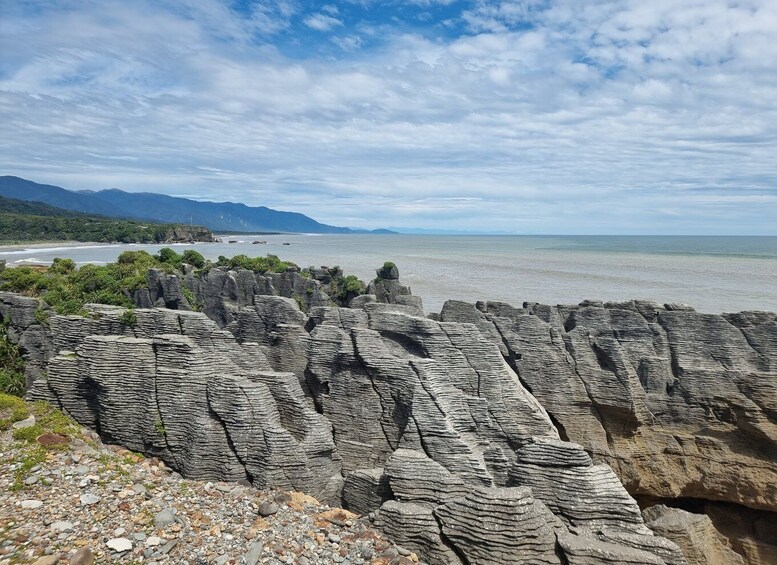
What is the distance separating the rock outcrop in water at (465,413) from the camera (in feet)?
34.7

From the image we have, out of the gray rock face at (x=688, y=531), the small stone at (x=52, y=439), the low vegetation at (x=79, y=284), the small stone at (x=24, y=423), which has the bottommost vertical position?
the gray rock face at (x=688, y=531)

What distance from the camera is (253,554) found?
9156 mm

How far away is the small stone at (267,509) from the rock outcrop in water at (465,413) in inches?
46.4

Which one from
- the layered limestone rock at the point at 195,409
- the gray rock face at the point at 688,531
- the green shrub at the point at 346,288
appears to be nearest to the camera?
the layered limestone rock at the point at 195,409

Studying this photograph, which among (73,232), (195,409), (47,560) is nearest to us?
(47,560)

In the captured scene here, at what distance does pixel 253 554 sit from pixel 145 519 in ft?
7.30

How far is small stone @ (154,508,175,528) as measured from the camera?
9484 millimetres

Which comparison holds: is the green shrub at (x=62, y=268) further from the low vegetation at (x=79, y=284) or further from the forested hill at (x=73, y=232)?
the forested hill at (x=73, y=232)

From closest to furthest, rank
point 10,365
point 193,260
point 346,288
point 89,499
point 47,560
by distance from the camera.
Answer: point 47,560 → point 89,499 → point 10,365 → point 346,288 → point 193,260

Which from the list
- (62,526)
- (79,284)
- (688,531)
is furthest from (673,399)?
(79,284)

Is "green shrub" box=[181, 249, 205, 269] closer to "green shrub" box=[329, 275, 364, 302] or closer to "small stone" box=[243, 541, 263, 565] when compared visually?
"green shrub" box=[329, 275, 364, 302]

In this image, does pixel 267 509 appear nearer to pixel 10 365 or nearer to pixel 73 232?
pixel 10 365

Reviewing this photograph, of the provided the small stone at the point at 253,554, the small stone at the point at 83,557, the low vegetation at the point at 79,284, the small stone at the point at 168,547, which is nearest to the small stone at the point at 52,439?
the small stone at the point at 83,557

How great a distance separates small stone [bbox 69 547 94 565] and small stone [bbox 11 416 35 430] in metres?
4.41
